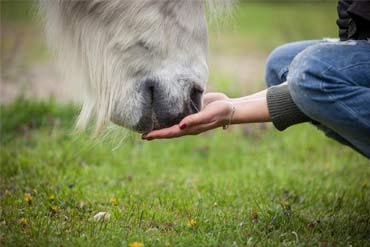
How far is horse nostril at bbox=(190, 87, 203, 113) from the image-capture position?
8.00ft

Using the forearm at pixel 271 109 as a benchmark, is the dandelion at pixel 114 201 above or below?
below

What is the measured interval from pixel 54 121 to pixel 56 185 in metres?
1.67

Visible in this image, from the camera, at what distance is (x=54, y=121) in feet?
16.0

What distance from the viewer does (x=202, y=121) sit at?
8.17 ft

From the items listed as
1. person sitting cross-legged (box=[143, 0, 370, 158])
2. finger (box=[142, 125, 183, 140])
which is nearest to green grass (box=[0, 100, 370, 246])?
finger (box=[142, 125, 183, 140])

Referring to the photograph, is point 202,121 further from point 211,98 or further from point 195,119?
point 211,98

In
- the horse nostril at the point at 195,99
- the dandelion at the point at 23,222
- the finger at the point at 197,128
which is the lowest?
the dandelion at the point at 23,222

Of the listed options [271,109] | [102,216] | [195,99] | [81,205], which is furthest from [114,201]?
[271,109]

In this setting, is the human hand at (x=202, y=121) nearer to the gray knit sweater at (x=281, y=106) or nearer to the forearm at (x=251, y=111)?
the forearm at (x=251, y=111)

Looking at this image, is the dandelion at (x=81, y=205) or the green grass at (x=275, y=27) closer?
the dandelion at (x=81, y=205)

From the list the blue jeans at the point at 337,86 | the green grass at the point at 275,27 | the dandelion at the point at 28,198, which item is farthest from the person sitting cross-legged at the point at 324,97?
Result: the green grass at the point at 275,27

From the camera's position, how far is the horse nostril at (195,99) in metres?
2.44

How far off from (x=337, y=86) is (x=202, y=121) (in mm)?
530

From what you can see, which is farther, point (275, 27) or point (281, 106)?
point (275, 27)
